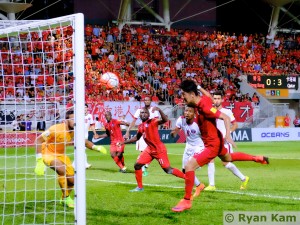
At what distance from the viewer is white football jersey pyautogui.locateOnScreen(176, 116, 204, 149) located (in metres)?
14.5

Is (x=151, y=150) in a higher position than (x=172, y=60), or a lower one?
lower

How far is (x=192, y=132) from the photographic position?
14594mm

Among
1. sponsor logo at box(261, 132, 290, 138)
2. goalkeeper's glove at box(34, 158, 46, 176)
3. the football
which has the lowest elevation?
sponsor logo at box(261, 132, 290, 138)

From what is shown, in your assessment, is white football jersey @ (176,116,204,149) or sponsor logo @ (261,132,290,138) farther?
sponsor logo @ (261,132,290,138)

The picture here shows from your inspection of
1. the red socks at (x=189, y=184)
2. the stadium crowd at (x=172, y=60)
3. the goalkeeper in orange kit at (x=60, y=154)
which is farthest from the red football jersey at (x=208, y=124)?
the stadium crowd at (x=172, y=60)

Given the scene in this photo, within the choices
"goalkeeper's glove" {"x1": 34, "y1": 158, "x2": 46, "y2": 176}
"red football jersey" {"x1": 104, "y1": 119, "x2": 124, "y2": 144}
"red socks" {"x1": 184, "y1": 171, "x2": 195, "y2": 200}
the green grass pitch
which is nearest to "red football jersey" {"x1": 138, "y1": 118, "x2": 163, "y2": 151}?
the green grass pitch

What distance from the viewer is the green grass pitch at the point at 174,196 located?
11023mm

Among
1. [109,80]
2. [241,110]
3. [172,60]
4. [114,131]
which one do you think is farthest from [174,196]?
[172,60]

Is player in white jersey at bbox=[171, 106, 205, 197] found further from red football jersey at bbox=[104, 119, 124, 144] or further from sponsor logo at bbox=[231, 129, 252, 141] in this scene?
sponsor logo at bbox=[231, 129, 252, 141]

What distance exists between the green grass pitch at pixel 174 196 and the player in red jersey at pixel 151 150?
1.51 feet

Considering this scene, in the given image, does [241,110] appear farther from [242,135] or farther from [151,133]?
[151,133]

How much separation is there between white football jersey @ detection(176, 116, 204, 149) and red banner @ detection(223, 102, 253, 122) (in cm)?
2507

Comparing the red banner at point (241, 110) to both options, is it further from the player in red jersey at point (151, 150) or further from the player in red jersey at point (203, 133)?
the player in red jersey at point (203, 133)

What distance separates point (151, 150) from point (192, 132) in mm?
1106
